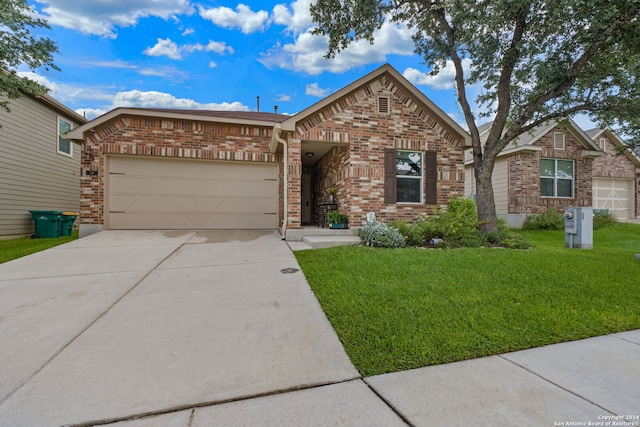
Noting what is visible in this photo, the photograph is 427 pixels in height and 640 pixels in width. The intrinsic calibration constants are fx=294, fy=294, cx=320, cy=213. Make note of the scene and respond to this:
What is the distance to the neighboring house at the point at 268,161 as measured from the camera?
26.2 ft

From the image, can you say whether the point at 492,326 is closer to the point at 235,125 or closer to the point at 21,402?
the point at 21,402

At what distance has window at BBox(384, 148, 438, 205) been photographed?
840 centimetres

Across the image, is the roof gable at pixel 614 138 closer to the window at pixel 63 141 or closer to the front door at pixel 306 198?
the front door at pixel 306 198

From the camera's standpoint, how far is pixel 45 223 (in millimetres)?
9914

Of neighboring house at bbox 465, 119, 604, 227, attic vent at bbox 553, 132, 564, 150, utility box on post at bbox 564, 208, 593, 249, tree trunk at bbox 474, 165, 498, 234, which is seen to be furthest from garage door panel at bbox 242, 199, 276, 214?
attic vent at bbox 553, 132, 564, 150

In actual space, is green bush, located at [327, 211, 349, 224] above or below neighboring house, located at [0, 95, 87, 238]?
below

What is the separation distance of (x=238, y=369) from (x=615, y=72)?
1075 cm

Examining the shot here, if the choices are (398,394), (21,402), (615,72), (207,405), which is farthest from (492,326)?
(615,72)

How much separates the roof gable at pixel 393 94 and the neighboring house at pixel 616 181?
1131 centimetres

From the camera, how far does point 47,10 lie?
8.02 m

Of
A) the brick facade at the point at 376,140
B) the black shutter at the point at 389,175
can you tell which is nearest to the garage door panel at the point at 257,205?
the brick facade at the point at 376,140

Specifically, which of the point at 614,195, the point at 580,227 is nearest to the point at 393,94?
the point at 580,227

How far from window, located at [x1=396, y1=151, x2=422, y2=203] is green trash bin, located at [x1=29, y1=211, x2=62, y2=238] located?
37.4 feet

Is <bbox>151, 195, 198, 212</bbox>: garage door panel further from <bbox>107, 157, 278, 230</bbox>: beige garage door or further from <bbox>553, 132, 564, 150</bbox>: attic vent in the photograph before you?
<bbox>553, 132, 564, 150</bbox>: attic vent
